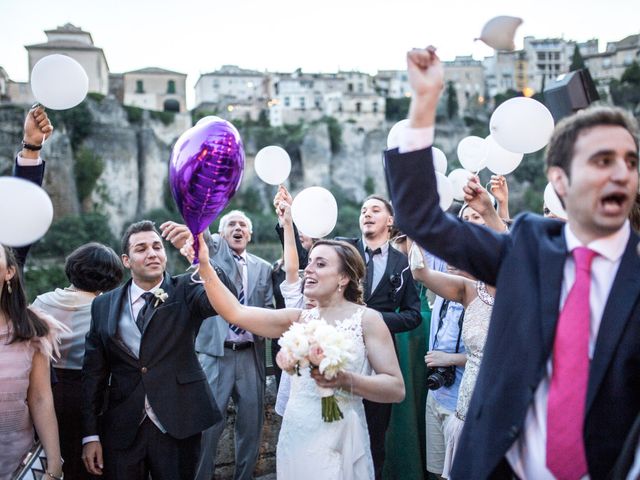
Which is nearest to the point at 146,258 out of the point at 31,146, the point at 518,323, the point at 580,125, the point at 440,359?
the point at 31,146

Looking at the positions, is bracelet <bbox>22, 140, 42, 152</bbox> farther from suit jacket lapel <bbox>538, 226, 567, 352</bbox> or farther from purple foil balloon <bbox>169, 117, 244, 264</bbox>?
suit jacket lapel <bbox>538, 226, 567, 352</bbox>

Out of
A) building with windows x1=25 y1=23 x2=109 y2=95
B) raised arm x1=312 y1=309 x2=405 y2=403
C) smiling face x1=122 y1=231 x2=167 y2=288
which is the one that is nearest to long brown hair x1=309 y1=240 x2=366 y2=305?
raised arm x1=312 y1=309 x2=405 y2=403

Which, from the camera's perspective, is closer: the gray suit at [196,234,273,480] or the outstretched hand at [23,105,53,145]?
the outstretched hand at [23,105,53,145]

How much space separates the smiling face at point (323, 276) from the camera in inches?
133

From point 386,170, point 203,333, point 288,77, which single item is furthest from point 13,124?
point 386,170

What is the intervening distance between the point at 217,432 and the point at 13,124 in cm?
4229

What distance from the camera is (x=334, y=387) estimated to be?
2.77 metres

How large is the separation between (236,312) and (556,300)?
163 cm

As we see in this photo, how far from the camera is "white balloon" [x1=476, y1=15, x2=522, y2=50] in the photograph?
78.7 inches

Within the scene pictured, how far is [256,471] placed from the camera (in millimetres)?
5160

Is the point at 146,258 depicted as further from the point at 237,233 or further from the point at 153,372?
the point at 237,233

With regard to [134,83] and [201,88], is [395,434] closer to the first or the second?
[134,83]

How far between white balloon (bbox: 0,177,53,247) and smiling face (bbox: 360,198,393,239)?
2580 millimetres

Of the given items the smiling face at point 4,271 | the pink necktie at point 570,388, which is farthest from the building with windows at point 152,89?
the pink necktie at point 570,388
